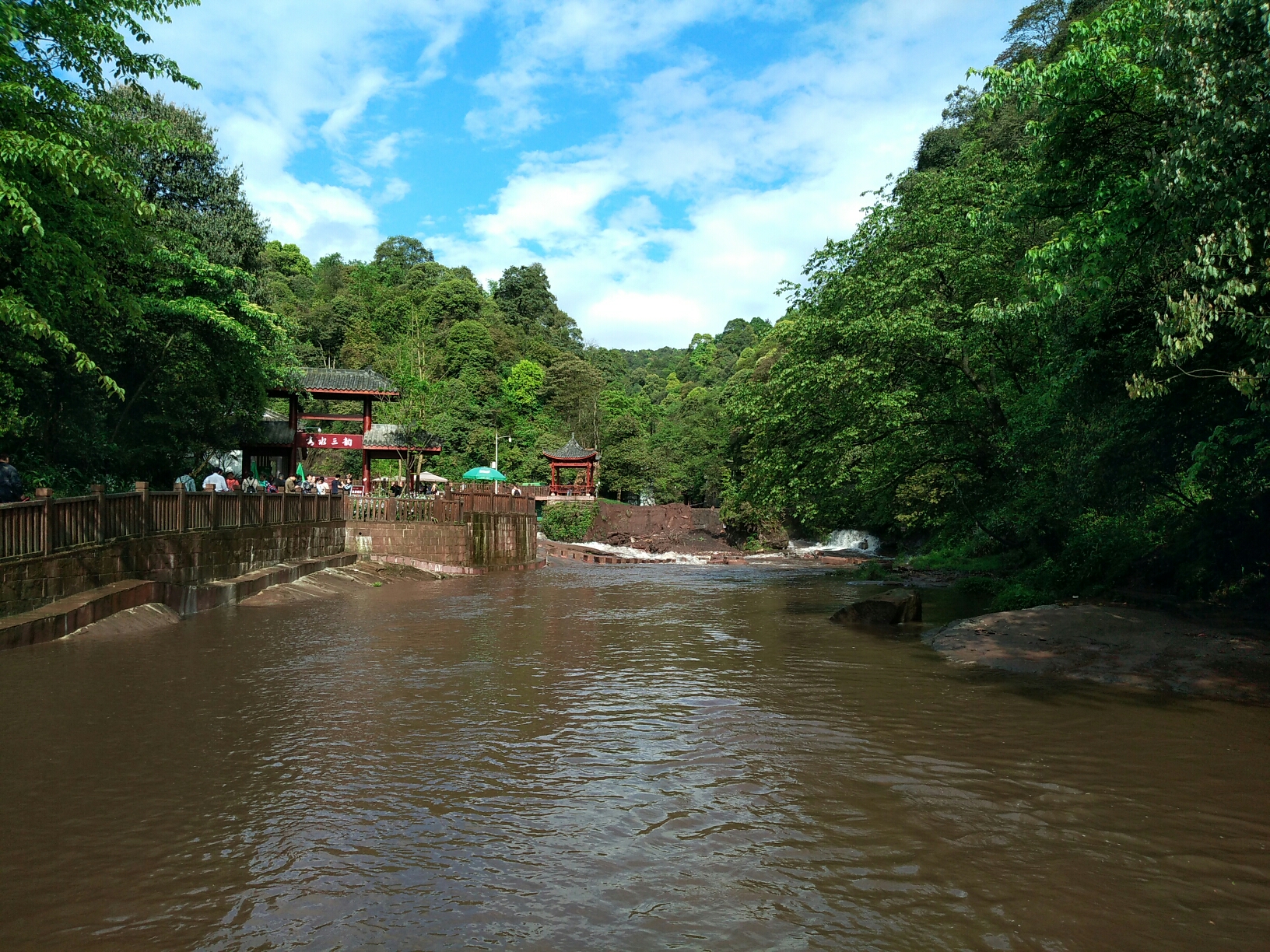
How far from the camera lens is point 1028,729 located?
317 inches

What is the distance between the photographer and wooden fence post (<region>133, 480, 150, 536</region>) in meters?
15.3

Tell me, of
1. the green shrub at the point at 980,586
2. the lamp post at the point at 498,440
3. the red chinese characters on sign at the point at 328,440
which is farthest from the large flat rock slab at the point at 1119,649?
the lamp post at the point at 498,440

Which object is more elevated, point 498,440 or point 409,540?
point 498,440

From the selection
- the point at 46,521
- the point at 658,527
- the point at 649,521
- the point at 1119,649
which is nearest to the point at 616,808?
the point at 1119,649

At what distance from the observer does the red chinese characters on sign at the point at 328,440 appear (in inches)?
1482

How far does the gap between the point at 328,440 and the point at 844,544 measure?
27.3 m

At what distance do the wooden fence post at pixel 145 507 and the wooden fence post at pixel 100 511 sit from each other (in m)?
1.29

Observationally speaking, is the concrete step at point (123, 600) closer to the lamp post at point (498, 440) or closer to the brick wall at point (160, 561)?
the brick wall at point (160, 561)

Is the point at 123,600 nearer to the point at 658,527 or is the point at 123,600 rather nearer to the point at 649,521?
the point at 658,527

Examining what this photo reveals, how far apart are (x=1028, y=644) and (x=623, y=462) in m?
50.8

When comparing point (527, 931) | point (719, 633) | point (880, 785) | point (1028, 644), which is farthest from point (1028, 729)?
point (719, 633)

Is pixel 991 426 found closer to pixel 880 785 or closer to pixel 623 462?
pixel 880 785

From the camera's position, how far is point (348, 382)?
3897 centimetres

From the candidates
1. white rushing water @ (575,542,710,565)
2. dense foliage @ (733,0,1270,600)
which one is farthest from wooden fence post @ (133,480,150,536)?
white rushing water @ (575,542,710,565)
